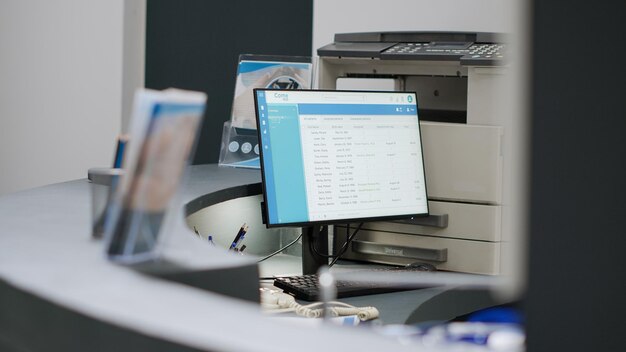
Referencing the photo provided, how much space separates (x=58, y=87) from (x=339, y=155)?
2861 millimetres

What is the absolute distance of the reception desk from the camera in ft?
2.38

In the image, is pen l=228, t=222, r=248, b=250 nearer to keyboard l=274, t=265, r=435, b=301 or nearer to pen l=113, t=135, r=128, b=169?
keyboard l=274, t=265, r=435, b=301

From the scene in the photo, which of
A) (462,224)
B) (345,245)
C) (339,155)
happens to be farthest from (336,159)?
(462,224)

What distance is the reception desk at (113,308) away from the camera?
73 cm

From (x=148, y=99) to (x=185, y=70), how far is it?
3.56 metres

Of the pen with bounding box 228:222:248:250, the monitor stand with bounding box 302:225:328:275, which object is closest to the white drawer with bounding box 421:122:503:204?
the monitor stand with bounding box 302:225:328:275

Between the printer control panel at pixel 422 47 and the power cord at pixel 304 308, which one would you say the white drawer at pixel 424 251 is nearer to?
the printer control panel at pixel 422 47

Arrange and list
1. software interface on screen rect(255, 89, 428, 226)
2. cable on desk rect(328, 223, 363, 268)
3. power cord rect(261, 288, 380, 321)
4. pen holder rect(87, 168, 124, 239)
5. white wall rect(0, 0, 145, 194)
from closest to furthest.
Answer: pen holder rect(87, 168, 124, 239), power cord rect(261, 288, 380, 321), software interface on screen rect(255, 89, 428, 226), cable on desk rect(328, 223, 363, 268), white wall rect(0, 0, 145, 194)

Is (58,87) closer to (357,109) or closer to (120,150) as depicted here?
(357,109)

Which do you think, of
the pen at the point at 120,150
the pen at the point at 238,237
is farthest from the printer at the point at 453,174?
the pen at the point at 120,150

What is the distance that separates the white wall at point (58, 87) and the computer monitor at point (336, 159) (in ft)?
8.07

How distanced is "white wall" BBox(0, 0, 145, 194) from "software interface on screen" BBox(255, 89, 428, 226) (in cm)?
246

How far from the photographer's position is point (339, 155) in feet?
7.16

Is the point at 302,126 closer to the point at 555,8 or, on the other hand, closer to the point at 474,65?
the point at 474,65
